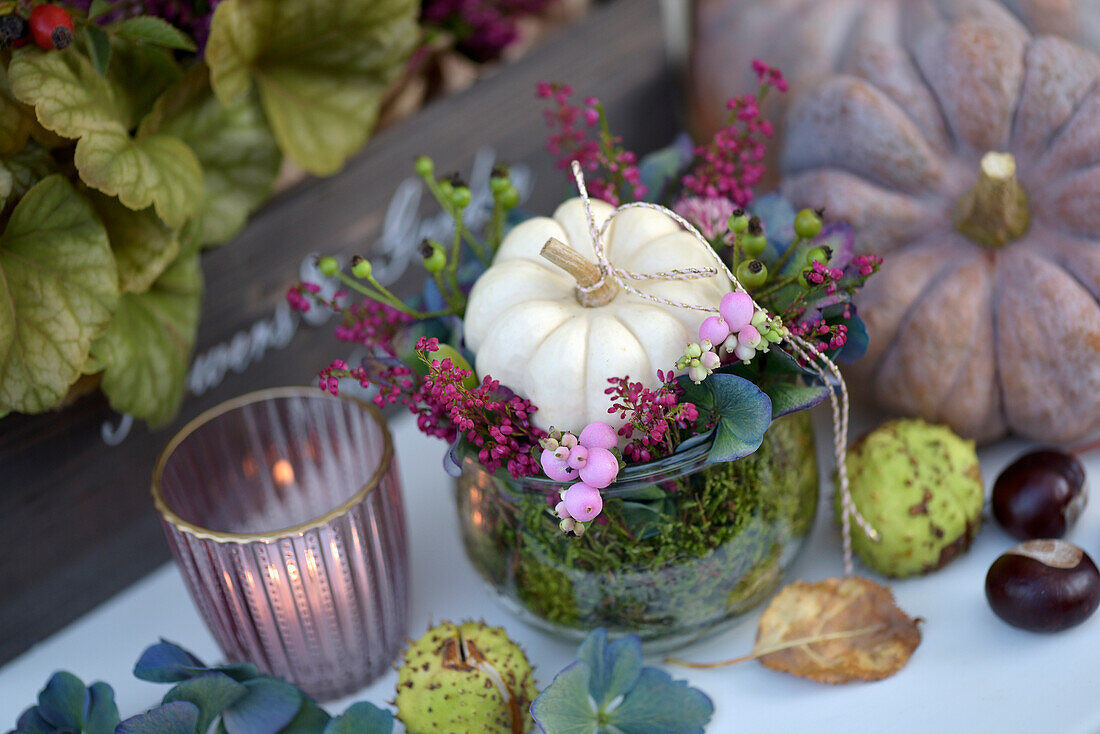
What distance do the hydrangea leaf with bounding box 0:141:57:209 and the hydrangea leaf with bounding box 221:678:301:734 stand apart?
11.9 inches

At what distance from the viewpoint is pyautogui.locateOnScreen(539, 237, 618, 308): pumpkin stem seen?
528 millimetres

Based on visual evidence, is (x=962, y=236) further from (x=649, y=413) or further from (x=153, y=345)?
(x=153, y=345)

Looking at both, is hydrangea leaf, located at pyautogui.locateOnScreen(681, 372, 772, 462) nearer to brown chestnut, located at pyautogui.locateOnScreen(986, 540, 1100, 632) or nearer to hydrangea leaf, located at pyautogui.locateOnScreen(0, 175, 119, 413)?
brown chestnut, located at pyautogui.locateOnScreen(986, 540, 1100, 632)

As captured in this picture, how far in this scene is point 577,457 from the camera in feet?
1.60

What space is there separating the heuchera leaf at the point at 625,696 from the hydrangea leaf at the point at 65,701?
29 centimetres

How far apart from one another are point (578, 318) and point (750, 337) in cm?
10

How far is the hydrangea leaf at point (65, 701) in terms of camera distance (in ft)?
1.90

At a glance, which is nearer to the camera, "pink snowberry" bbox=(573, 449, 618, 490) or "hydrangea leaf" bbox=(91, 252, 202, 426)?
"pink snowberry" bbox=(573, 449, 618, 490)

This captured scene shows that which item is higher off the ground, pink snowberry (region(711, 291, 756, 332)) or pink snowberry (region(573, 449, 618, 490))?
pink snowberry (region(711, 291, 756, 332))

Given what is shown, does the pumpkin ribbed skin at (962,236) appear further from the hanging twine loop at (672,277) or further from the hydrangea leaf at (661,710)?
the hydrangea leaf at (661,710)

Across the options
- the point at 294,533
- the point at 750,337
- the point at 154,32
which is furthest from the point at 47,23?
the point at 750,337

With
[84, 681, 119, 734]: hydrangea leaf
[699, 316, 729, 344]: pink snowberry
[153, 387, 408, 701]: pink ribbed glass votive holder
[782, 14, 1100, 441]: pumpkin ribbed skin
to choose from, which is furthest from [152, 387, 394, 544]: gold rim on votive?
[782, 14, 1100, 441]: pumpkin ribbed skin

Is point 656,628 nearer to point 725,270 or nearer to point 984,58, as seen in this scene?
point 725,270

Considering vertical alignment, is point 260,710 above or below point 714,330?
below
